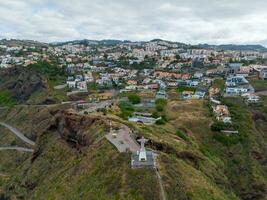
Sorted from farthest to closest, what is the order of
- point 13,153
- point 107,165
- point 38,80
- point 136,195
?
1. point 38,80
2. point 13,153
3. point 107,165
4. point 136,195

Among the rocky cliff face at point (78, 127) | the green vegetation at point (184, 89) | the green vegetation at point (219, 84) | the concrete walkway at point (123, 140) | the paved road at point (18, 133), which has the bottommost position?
the paved road at point (18, 133)

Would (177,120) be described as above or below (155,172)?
below

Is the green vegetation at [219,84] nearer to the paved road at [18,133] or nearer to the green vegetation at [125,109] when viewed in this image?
the green vegetation at [125,109]

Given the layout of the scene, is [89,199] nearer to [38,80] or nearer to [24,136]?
[24,136]

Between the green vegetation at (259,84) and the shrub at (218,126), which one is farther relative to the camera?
the green vegetation at (259,84)

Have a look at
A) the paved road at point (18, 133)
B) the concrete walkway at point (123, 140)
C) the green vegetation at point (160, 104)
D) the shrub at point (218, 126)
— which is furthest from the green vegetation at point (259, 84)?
the concrete walkway at point (123, 140)

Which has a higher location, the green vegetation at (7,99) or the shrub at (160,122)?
the shrub at (160,122)

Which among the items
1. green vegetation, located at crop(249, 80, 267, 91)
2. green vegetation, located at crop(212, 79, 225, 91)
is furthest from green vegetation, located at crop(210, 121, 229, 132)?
green vegetation, located at crop(249, 80, 267, 91)

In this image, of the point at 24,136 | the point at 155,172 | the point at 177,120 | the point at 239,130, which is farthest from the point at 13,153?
the point at 155,172
